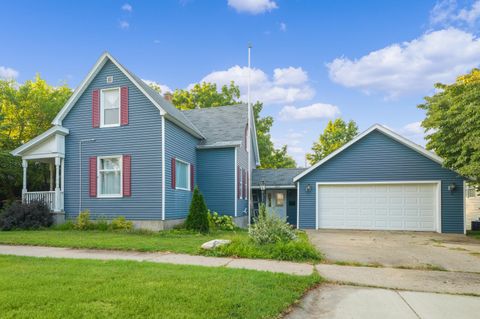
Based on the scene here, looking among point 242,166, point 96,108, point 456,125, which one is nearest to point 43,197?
point 96,108

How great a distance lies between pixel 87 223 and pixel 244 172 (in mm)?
9249

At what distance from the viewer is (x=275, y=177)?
21312 mm

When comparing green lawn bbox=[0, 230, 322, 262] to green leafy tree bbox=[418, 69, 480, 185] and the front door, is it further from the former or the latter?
the front door

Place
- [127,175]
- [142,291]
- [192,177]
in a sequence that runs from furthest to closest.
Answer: [192,177], [127,175], [142,291]

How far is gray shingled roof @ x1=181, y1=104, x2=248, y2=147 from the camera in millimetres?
17594

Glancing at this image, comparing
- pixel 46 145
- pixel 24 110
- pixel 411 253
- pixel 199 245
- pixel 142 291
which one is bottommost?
pixel 411 253

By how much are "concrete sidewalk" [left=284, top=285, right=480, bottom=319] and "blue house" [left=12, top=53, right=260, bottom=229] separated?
938 centimetres

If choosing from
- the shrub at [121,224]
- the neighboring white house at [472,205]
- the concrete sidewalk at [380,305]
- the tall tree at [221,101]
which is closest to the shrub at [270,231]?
the concrete sidewalk at [380,305]

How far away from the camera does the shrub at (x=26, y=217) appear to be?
524 inches

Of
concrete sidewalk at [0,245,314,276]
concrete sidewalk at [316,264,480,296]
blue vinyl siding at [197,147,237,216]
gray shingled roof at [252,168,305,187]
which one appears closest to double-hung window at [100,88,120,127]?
blue vinyl siding at [197,147,237,216]

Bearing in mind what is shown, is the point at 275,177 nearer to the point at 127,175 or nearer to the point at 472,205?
the point at 127,175

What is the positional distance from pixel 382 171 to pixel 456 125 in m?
3.71

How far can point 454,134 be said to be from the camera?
41.9 feet

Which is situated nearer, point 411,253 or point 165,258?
point 165,258
